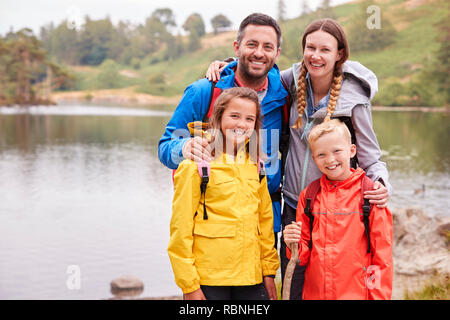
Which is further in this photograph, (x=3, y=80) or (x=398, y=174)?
(x=3, y=80)

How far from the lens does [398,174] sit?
1644 cm

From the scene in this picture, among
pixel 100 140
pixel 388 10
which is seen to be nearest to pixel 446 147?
pixel 100 140

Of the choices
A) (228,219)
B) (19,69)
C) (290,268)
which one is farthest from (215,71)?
(19,69)

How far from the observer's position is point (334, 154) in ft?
6.93

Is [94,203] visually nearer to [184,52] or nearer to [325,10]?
[325,10]

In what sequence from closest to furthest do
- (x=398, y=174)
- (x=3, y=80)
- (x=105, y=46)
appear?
(x=398, y=174), (x=3, y=80), (x=105, y=46)

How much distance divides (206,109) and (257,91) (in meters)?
0.30

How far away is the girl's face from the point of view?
224 cm

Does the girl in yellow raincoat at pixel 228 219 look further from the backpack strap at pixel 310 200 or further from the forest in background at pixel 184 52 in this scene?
the forest in background at pixel 184 52

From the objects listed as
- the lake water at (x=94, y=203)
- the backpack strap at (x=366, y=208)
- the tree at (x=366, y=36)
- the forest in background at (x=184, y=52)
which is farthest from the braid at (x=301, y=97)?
the tree at (x=366, y=36)

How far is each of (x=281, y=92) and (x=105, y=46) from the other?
260 ft
